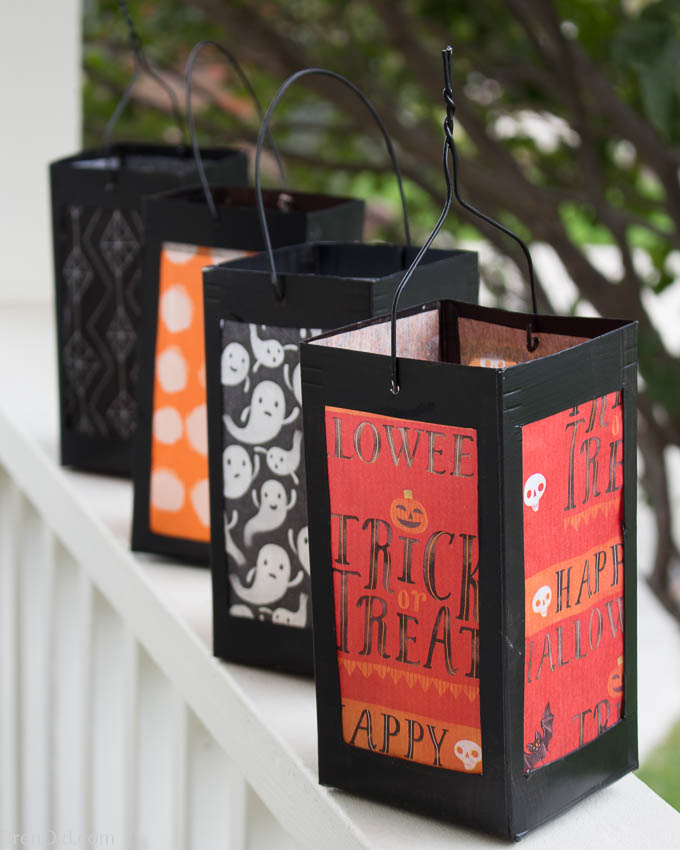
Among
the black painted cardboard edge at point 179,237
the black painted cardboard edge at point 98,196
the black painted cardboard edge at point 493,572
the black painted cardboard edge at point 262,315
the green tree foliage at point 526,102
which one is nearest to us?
the black painted cardboard edge at point 493,572

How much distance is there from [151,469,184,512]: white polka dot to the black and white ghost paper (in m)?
0.12

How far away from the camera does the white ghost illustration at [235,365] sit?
55cm

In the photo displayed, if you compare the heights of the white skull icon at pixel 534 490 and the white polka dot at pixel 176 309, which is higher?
the white polka dot at pixel 176 309

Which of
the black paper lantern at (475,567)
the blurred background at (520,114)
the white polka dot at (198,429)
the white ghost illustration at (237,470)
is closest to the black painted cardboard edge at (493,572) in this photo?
the black paper lantern at (475,567)

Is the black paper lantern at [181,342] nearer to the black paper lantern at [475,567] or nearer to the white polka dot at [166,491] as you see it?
the white polka dot at [166,491]

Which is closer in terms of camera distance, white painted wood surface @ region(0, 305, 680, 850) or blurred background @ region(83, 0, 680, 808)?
white painted wood surface @ region(0, 305, 680, 850)

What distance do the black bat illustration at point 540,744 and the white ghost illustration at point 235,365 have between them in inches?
8.5

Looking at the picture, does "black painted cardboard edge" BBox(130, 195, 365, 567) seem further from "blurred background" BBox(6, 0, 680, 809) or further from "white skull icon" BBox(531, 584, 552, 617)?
"blurred background" BBox(6, 0, 680, 809)

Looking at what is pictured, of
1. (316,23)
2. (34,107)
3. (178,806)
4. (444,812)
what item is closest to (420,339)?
(444,812)

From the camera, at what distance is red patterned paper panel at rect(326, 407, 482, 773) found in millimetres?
416

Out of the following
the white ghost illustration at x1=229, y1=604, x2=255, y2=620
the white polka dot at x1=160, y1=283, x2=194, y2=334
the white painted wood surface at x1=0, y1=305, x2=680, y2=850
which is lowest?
the white painted wood surface at x1=0, y1=305, x2=680, y2=850

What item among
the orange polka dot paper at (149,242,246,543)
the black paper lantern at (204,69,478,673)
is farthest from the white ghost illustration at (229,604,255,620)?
the orange polka dot paper at (149,242,246,543)

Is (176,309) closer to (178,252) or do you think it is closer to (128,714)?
(178,252)

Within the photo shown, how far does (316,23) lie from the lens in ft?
6.32
